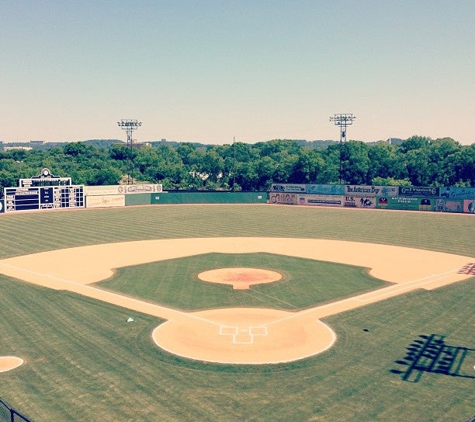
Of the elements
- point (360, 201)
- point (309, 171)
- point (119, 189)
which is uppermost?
point (309, 171)

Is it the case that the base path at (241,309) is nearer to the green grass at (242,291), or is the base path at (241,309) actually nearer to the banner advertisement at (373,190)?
the green grass at (242,291)

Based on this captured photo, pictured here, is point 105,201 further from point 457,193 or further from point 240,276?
point 457,193

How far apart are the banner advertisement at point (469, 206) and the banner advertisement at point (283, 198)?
3183 cm

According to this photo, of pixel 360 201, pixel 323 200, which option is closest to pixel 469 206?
pixel 360 201

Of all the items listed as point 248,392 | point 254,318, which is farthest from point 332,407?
point 254,318

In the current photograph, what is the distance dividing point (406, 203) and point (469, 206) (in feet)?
34.6

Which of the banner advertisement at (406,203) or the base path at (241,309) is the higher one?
the banner advertisement at (406,203)

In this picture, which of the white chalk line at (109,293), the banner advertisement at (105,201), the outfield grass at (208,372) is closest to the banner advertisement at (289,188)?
the banner advertisement at (105,201)

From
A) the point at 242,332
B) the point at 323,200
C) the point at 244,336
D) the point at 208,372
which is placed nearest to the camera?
the point at 208,372

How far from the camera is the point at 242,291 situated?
116 feet

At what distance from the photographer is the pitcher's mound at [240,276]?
38.0 meters

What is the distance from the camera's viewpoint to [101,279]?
38938 mm

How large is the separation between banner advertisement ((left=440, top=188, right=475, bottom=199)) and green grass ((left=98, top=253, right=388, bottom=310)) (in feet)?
174

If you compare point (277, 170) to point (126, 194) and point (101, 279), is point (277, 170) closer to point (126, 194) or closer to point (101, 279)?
point (126, 194)
